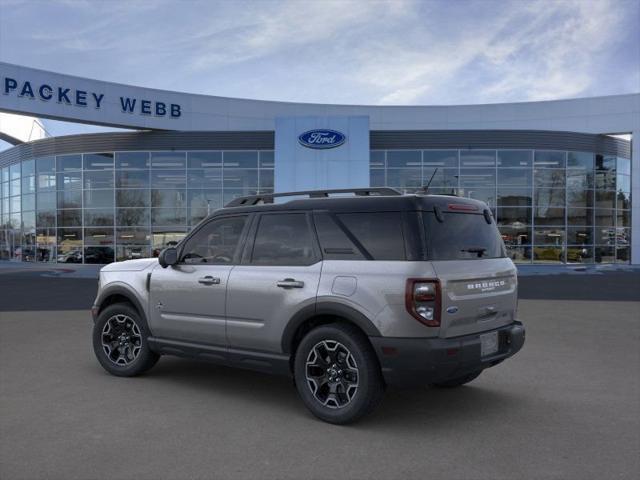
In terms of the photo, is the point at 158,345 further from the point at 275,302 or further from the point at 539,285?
the point at 539,285

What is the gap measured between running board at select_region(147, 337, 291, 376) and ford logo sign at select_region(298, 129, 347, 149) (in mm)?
18500

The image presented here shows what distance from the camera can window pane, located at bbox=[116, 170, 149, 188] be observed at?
26562 millimetres

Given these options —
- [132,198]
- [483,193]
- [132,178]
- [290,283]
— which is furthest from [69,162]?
[290,283]

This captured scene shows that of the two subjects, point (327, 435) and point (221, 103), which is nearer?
point (327, 435)

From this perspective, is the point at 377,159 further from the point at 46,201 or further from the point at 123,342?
the point at 123,342

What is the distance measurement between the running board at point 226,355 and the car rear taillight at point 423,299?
1.28m

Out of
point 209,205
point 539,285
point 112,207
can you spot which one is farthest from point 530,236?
point 112,207

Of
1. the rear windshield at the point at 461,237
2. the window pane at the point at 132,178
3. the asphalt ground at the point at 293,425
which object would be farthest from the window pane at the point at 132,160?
the rear windshield at the point at 461,237

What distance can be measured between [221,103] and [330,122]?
303 inches

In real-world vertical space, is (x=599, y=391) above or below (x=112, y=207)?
below

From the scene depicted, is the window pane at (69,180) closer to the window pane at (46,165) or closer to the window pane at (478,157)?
the window pane at (46,165)

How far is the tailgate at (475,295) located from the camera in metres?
4.11

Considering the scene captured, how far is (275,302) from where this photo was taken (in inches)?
186

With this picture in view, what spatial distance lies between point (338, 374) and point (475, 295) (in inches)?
50.4
